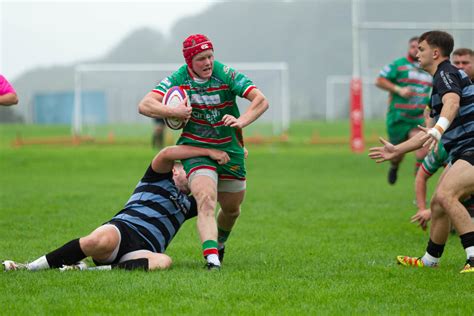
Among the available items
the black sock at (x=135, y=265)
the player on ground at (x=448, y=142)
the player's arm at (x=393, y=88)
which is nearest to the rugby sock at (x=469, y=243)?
the player on ground at (x=448, y=142)

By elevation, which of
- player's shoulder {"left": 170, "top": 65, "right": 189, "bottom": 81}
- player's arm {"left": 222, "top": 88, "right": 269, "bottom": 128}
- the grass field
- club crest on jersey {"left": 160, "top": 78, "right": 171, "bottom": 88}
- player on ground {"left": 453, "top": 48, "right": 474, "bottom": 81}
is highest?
player's shoulder {"left": 170, "top": 65, "right": 189, "bottom": 81}

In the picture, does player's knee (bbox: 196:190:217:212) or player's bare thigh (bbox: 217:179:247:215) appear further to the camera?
player's bare thigh (bbox: 217:179:247:215)

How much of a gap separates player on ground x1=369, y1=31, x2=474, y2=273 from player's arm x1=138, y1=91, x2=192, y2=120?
5.20 ft

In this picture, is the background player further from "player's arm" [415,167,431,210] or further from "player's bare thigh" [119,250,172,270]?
"player's bare thigh" [119,250,172,270]

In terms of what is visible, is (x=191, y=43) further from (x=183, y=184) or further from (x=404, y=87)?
(x=404, y=87)

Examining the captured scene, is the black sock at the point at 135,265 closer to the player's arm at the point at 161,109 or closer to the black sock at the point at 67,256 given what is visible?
the black sock at the point at 67,256

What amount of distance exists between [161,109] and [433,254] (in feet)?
8.87

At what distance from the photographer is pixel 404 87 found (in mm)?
13961

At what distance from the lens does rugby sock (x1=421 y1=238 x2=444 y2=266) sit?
302 inches

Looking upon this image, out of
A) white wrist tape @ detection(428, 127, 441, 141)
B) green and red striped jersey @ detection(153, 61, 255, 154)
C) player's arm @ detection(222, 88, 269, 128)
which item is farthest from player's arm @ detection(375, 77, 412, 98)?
white wrist tape @ detection(428, 127, 441, 141)

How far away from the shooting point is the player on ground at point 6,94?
834 centimetres

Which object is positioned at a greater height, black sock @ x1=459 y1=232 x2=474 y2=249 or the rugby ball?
the rugby ball

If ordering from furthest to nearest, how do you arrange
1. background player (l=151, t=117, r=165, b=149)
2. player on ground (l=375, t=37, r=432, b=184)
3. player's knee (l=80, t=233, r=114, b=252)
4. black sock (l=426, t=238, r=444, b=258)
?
background player (l=151, t=117, r=165, b=149) → player on ground (l=375, t=37, r=432, b=184) → black sock (l=426, t=238, r=444, b=258) → player's knee (l=80, t=233, r=114, b=252)

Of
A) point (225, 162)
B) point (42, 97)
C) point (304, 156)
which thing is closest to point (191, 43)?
point (225, 162)
